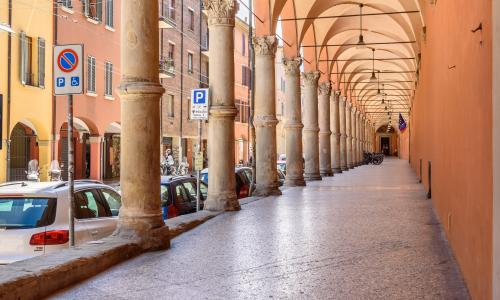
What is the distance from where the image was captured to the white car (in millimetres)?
6035

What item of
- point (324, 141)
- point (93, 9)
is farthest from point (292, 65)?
point (93, 9)

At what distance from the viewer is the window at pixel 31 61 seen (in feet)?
65.5

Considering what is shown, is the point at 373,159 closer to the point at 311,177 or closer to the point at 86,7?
the point at 311,177

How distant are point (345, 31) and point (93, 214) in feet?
80.0

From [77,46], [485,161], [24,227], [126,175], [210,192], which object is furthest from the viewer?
[210,192]

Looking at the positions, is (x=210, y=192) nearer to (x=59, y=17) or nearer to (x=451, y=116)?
(x=451, y=116)

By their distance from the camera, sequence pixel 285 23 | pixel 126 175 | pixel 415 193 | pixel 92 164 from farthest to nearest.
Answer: pixel 92 164
pixel 285 23
pixel 415 193
pixel 126 175

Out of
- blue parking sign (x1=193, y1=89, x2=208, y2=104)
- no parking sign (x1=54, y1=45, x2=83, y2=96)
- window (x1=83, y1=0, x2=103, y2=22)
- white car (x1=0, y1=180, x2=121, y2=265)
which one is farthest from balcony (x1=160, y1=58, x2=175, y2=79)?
no parking sign (x1=54, y1=45, x2=83, y2=96)

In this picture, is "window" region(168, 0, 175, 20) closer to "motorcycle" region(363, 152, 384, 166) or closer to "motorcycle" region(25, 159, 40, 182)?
"motorcycle" region(25, 159, 40, 182)

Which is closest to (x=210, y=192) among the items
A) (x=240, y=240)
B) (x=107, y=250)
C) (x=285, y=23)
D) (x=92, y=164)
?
(x=240, y=240)

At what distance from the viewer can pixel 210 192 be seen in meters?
11.5

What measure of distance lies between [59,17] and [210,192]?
13.0m

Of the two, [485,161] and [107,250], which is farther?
[107,250]

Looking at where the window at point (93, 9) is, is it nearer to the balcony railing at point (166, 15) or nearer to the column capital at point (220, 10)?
the balcony railing at point (166, 15)
